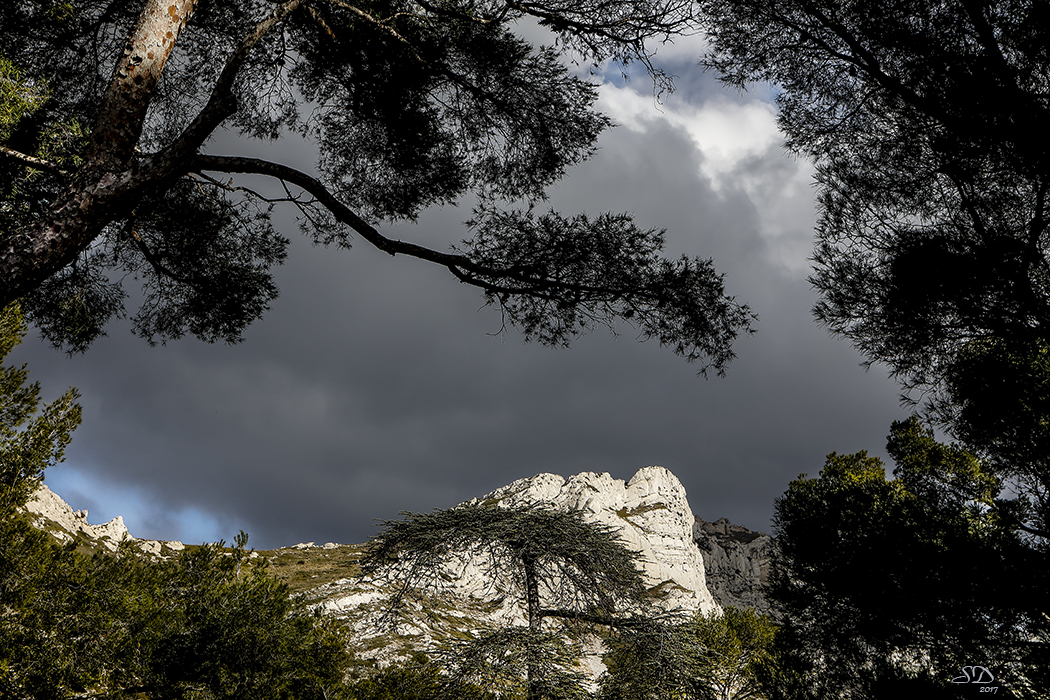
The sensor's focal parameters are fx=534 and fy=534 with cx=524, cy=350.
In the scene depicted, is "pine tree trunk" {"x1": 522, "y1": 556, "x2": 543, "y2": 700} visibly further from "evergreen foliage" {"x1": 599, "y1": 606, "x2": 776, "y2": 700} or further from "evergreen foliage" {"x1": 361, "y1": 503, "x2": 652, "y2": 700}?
"evergreen foliage" {"x1": 599, "y1": 606, "x2": 776, "y2": 700}

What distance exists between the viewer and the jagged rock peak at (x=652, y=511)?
2410 inches

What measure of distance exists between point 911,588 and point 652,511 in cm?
6234

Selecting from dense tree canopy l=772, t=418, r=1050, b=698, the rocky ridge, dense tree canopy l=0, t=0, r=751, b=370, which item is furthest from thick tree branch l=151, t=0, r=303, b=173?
the rocky ridge

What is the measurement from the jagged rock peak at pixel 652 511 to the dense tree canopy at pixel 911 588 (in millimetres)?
46615

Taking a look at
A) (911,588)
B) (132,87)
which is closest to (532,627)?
(132,87)

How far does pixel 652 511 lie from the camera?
69.6 meters

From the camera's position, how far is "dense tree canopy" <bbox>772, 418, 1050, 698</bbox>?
353 inches

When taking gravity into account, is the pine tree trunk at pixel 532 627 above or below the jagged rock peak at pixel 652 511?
below

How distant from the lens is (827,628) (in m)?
11.6

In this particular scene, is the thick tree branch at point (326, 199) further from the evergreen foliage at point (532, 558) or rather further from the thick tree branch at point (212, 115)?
the evergreen foliage at point (532, 558)

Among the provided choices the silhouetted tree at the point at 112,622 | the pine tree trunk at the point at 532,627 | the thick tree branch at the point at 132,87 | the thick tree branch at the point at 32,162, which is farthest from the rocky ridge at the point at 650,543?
the thick tree branch at the point at 132,87

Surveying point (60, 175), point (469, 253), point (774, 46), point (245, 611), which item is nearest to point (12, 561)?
point (245, 611)

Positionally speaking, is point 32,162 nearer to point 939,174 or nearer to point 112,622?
point 112,622

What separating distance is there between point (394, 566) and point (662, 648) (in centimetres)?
419
